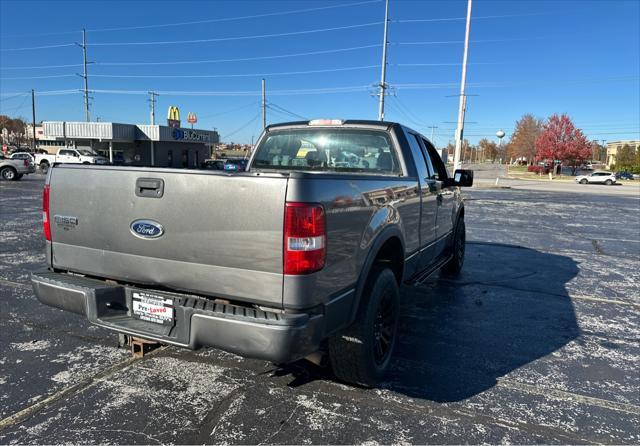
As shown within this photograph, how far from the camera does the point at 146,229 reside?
2.81m

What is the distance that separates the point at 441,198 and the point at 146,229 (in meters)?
3.45

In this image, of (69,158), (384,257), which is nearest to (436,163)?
(384,257)

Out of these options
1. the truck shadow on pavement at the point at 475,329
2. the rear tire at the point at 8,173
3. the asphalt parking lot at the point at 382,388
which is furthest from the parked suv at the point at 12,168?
the truck shadow on pavement at the point at 475,329

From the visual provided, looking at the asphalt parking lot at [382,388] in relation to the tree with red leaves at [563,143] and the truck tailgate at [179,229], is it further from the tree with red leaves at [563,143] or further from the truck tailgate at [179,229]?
the tree with red leaves at [563,143]

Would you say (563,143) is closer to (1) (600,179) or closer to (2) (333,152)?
(1) (600,179)

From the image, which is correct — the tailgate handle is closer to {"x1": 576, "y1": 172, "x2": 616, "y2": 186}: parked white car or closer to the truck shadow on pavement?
the truck shadow on pavement

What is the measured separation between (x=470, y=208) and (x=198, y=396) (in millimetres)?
16355

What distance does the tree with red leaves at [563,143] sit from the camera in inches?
2815

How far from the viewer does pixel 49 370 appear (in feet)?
11.6

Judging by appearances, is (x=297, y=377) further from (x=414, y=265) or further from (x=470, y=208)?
(x=470, y=208)

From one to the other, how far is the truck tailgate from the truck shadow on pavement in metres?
1.31

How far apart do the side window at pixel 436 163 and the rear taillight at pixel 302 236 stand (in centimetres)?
310

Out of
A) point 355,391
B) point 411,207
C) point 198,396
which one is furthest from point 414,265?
point 198,396

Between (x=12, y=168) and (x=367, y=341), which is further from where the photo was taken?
(x=12, y=168)
